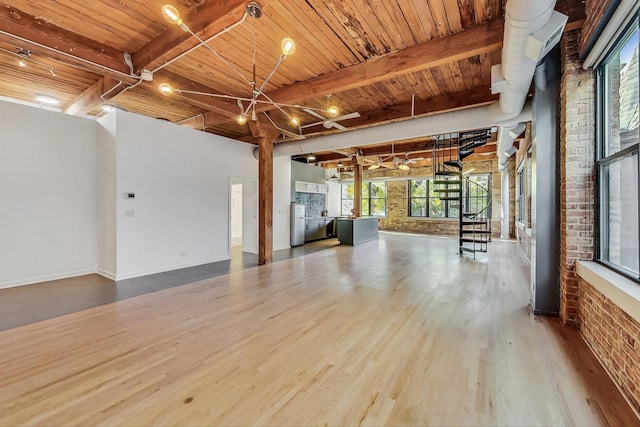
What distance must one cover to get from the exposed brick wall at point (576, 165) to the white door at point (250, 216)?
20.4 feet

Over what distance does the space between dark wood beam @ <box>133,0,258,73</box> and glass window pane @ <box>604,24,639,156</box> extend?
9.86ft

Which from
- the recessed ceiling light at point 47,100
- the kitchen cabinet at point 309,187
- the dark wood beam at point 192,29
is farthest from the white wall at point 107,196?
the kitchen cabinet at point 309,187

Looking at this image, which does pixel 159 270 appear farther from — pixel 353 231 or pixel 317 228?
pixel 317 228

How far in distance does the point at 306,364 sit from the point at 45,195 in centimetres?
536

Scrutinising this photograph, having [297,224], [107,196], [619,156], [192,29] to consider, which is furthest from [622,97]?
[297,224]

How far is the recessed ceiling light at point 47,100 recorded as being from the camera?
208 inches

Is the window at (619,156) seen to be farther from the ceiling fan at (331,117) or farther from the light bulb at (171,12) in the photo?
the light bulb at (171,12)

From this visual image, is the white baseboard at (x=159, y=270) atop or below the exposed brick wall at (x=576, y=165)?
below

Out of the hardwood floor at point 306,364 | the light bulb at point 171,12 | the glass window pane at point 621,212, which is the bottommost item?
the hardwood floor at point 306,364

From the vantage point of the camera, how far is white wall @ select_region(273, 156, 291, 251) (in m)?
7.89

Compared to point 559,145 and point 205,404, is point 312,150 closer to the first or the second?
point 559,145

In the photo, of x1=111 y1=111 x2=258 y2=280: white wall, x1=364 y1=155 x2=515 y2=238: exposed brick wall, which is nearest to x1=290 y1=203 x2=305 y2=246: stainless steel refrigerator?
x1=111 y1=111 x2=258 y2=280: white wall

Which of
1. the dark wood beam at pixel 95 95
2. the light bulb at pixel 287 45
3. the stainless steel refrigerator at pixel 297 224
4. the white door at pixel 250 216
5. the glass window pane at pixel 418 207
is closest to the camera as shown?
the light bulb at pixel 287 45

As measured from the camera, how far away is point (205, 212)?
20.2ft
